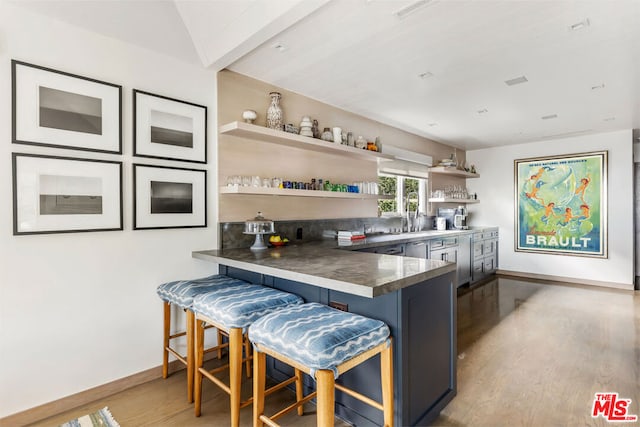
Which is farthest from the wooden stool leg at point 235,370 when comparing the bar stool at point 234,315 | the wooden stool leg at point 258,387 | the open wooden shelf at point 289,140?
the open wooden shelf at point 289,140

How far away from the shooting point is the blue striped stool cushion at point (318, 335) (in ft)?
4.17

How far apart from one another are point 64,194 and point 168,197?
2.00ft

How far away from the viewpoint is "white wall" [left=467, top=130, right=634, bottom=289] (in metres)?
4.85

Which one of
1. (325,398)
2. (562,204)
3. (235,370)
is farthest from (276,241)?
(562,204)

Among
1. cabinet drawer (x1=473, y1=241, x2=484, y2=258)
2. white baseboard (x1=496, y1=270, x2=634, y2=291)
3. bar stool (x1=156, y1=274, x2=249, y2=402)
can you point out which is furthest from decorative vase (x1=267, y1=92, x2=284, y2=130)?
white baseboard (x1=496, y1=270, x2=634, y2=291)

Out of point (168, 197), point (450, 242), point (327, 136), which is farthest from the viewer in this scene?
point (450, 242)

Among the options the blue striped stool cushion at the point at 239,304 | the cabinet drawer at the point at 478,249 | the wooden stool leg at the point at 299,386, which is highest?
the blue striped stool cushion at the point at 239,304

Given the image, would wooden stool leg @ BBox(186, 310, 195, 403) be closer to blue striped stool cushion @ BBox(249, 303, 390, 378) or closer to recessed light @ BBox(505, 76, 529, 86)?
blue striped stool cushion @ BBox(249, 303, 390, 378)

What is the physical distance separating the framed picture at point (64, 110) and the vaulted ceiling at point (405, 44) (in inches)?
14.8

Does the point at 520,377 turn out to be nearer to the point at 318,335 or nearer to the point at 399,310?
the point at 399,310

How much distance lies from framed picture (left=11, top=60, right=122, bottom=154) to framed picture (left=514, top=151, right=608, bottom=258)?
6.08 meters

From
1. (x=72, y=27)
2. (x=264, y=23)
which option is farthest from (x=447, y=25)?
(x=72, y=27)

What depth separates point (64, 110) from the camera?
196cm

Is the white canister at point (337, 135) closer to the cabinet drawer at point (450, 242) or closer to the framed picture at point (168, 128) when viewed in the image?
the framed picture at point (168, 128)
